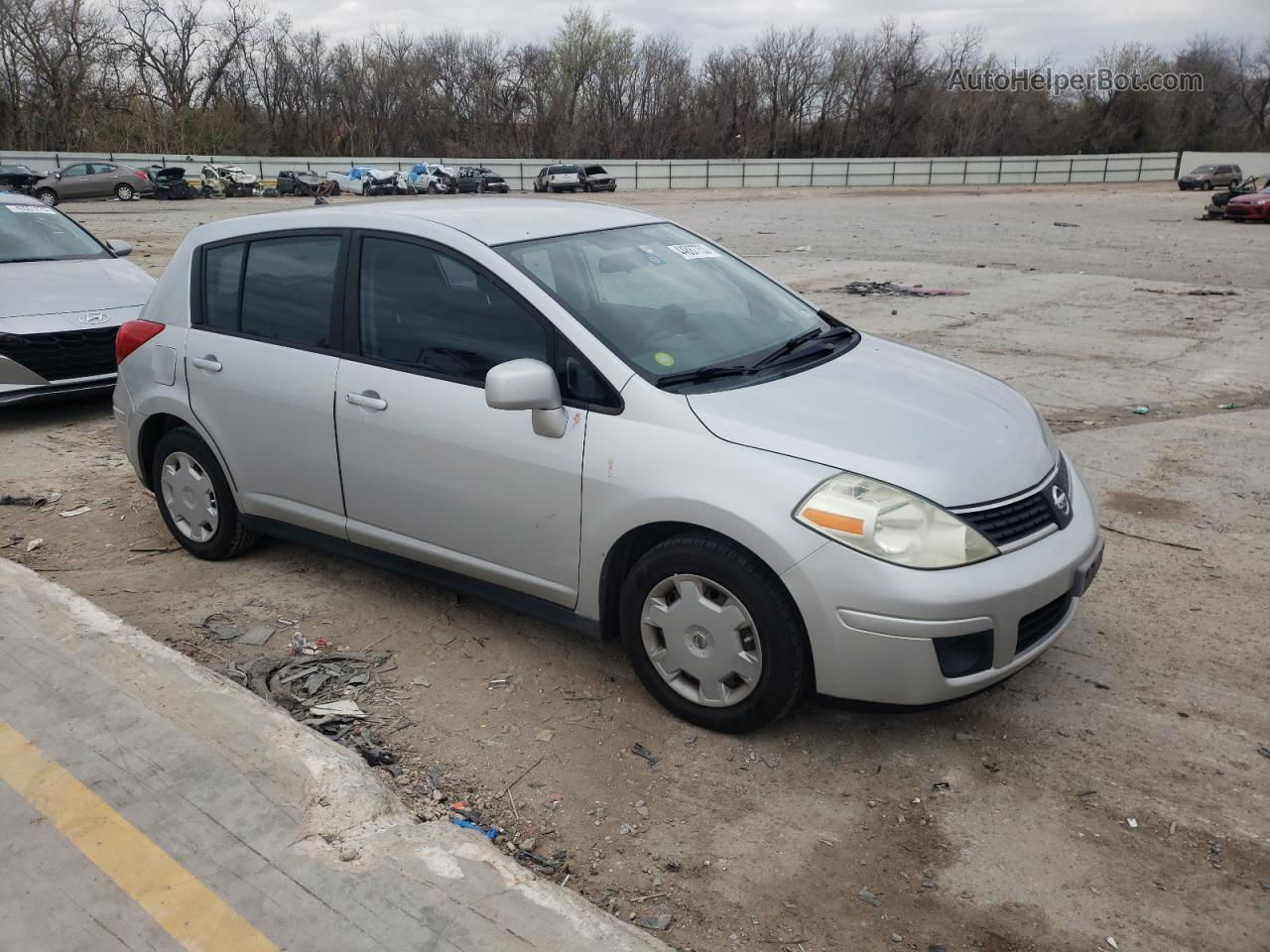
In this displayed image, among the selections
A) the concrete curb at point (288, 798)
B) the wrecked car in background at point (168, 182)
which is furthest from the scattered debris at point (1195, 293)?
the wrecked car in background at point (168, 182)

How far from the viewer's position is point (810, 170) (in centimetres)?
6253

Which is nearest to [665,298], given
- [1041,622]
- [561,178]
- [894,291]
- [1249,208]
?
[1041,622]

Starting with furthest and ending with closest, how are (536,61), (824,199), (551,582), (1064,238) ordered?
(536,61), (824,199), (1064,238), (551,582)

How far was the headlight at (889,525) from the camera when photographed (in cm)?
306

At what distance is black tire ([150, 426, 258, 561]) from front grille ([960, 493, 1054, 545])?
3388 millimetres

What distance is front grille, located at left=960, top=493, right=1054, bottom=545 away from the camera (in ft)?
10.4

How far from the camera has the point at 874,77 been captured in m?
87.8

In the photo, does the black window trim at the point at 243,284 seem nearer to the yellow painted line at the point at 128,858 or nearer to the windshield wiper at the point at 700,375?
→ the windshield wiper at the point at 700,375

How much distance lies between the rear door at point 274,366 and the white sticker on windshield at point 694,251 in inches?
55.2

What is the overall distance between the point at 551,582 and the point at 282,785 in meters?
1.14

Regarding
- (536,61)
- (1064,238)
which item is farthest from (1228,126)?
(1064,238)

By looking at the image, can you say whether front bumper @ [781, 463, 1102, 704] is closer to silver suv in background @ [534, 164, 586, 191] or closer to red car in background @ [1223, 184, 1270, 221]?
red car in background @ [1223, 184, 1270, 221]

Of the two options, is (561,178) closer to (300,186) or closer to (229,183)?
(300,186)

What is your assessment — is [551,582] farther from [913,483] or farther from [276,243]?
[276,243]
